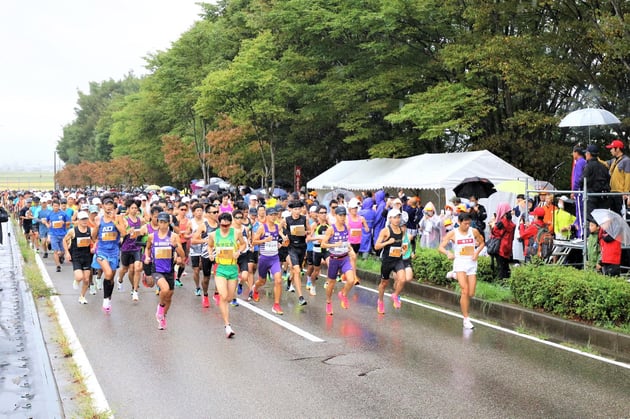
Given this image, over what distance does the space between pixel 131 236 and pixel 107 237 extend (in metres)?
0.85

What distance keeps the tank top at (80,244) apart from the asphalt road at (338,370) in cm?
184

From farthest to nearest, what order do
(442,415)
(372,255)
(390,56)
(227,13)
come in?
1. (227,13)
2. (390,56)
3. (372,255)
4. (442,415)

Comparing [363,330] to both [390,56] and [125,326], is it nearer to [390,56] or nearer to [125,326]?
[125,326]

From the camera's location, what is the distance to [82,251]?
13367 mm

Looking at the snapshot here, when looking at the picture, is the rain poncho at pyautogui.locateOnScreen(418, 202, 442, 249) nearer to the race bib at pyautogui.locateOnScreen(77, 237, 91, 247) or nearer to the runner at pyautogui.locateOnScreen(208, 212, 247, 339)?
the race bib at pyautogui.locateOnScreen(77, 237, 91, 247)

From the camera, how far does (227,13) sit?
45438mm

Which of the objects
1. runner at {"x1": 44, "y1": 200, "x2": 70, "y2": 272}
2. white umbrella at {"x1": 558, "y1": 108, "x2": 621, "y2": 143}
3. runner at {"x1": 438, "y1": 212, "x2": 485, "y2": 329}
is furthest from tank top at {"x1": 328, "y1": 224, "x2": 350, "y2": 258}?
runner at {"x1": 44, "y1": 200, "x2": 70, "y2": 272}

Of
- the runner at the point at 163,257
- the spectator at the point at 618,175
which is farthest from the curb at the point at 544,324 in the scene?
the runner at the point at 163,257

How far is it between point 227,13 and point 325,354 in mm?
39675

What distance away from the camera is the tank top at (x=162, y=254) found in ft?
35.4

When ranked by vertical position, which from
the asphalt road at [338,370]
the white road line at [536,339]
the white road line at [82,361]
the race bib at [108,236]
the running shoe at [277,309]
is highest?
the race bib at [108,236]

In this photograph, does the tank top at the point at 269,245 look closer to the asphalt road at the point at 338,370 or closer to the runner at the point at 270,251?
the runner at the point at 270,251

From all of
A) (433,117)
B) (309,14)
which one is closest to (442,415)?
(433,117)

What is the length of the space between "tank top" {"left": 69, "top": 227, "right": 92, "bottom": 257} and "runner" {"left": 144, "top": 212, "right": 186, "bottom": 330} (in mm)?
2910
